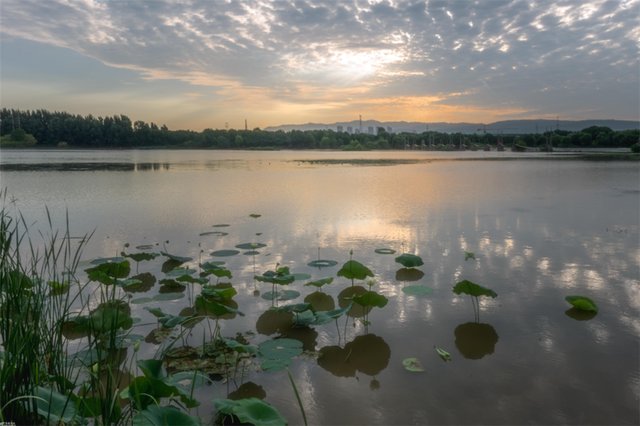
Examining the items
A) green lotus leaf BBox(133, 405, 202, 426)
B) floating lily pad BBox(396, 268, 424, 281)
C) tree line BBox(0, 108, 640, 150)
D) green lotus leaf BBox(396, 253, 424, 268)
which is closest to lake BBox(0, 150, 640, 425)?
floating lily pad BBox(396, 268, 424, 281)

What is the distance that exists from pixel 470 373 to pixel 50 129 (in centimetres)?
7272

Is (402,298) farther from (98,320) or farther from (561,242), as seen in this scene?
(561,242)

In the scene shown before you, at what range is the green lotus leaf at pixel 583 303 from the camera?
3.76 metres

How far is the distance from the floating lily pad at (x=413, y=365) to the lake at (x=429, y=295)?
0.17ft

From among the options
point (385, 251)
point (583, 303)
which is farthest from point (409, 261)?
point (583, 303)

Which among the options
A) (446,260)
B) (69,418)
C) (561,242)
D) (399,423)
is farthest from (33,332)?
(561,242)

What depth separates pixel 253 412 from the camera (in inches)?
83.8

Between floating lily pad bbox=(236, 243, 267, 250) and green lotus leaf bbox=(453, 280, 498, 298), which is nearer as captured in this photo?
green lotus leaf bbox=(453, 280, 498, 298)

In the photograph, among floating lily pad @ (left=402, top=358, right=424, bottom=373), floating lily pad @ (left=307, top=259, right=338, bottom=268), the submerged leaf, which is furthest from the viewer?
floating lily pad @ (left=307, top=259, right=338, bottom=268)

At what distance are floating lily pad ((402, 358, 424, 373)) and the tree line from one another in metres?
56.7

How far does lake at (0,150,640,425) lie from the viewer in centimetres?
263

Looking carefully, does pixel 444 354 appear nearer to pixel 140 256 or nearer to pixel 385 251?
pixel 385 251

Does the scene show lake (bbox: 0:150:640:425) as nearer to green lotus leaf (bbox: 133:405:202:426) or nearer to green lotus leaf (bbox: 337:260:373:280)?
green lotus leaf (bbox: 337:260:373:280)

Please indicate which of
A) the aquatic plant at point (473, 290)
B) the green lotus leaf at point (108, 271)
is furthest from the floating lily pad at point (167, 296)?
the aquatic plant at point (473, 290)
